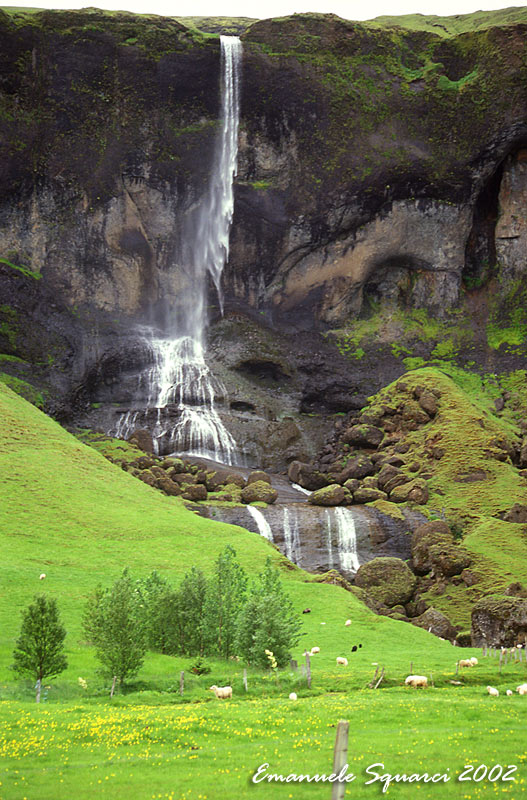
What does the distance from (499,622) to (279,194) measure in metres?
76.2

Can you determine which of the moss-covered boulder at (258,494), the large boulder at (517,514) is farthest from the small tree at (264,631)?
the large boulder at (517,514)

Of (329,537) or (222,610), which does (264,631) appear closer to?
(222,610)

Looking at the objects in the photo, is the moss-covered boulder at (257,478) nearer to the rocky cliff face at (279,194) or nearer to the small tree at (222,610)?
the rocky cliff face at (279,194)

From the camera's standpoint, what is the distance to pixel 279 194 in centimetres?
10912

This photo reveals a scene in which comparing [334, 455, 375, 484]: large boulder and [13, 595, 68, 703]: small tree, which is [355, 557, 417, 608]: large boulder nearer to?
[334, 455, 375, 484]: large boulder

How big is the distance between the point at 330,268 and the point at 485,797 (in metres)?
99.8

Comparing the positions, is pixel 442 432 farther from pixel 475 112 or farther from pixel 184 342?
pixel 475 112

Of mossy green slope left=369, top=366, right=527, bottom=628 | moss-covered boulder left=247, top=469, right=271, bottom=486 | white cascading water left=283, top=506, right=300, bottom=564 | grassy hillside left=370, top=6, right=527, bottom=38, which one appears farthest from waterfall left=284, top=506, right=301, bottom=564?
grassy hillside left=370, top=6, right=527, bottom=38

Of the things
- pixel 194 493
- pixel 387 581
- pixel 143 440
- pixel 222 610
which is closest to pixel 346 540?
pixel 387 581

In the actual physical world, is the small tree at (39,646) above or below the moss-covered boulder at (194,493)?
above

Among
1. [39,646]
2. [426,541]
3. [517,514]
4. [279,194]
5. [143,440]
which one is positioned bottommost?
[426,541]

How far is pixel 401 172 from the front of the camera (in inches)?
4309

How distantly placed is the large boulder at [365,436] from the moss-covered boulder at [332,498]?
1605 centimetres

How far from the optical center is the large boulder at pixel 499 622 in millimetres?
43750
